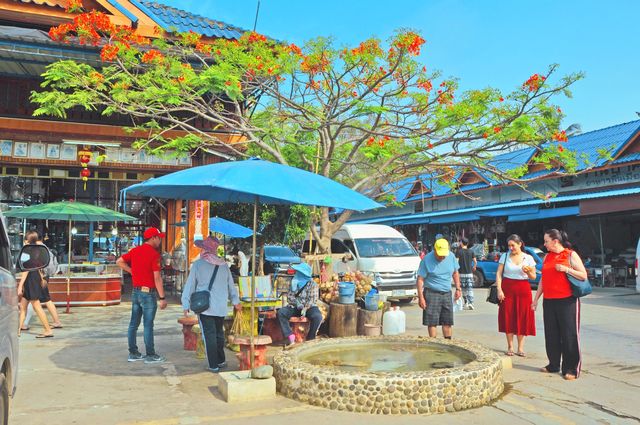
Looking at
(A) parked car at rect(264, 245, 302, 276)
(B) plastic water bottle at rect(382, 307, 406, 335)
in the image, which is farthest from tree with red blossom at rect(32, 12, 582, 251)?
(A) parked car at rect(264, 245, 302, 276)

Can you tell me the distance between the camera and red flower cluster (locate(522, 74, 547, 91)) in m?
10.4

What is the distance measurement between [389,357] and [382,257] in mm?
7128

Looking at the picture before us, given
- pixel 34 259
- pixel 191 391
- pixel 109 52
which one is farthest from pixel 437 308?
pixel 109 52

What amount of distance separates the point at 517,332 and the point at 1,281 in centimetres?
639

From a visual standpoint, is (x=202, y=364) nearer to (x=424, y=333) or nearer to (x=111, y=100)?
(x=424, y=333)

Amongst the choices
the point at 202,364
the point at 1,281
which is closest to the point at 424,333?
the point at 202,364

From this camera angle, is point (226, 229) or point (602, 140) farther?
point (602, 140)

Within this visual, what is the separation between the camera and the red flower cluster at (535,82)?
1039 cm

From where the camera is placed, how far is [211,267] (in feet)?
21.5

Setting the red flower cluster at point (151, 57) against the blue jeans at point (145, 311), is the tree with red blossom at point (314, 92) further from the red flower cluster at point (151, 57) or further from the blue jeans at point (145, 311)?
the blue jeans at point (145, 311)

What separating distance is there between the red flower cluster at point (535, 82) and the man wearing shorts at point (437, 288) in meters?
4.63

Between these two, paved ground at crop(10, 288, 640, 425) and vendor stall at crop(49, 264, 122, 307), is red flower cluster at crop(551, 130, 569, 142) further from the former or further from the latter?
vendor stall at crop(49, 264, 122, 307)

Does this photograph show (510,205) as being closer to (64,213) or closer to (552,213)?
(552,213)

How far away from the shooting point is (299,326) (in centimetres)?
792
